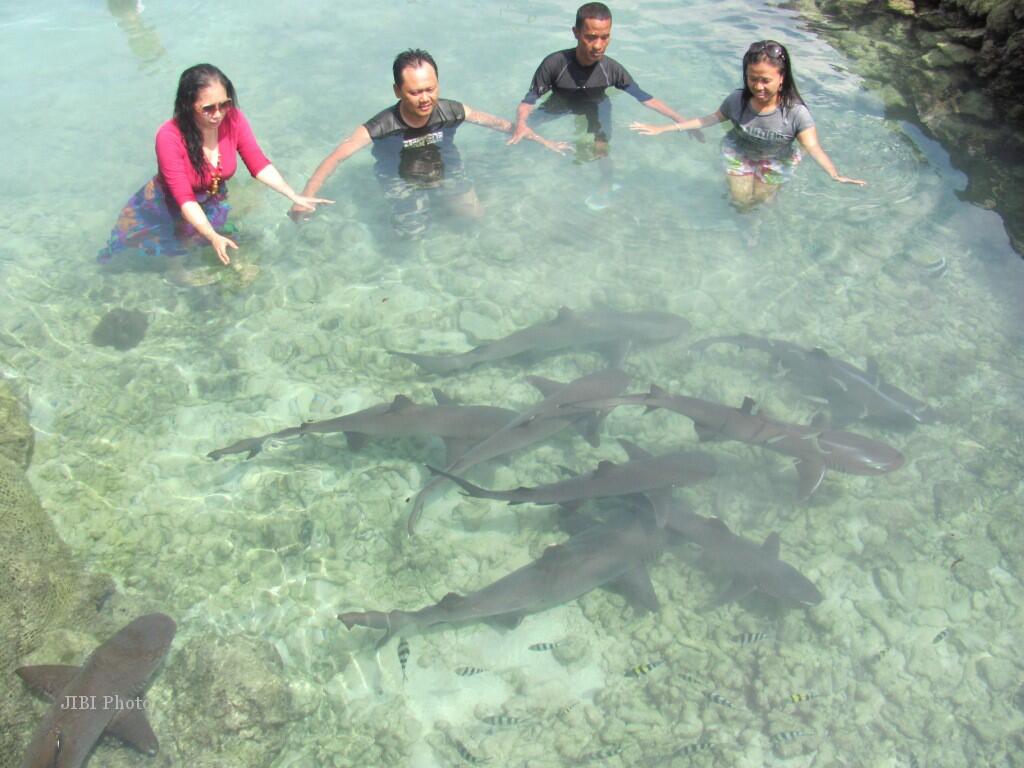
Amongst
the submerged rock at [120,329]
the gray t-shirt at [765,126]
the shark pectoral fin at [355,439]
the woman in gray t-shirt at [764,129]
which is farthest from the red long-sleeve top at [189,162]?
the gray t-shirt at [765,126]

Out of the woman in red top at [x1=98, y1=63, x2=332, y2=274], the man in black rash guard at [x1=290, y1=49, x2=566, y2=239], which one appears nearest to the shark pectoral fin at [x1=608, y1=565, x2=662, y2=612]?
the woman in red top at [x1=98, y1=63, x2=332, y2=274]

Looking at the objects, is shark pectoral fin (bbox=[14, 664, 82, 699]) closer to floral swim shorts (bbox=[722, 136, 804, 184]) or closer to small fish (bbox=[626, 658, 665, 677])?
small fish (bbox=[626, 658, 665, 677])

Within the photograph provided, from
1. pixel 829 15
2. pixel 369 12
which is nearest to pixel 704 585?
pixel 829 15

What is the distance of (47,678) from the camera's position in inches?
173

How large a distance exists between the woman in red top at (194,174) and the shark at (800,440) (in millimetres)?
4356

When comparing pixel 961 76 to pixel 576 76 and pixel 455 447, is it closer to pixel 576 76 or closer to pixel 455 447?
pixel 576 76

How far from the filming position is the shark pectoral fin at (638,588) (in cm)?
544

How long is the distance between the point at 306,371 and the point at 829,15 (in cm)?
1266

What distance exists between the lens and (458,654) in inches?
207

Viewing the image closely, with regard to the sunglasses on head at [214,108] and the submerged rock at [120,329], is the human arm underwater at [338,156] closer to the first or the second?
the sunglasses on head at [214,108]

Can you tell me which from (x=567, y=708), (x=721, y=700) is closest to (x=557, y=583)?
(x=567, y=708)

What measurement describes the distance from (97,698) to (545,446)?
4.05 metres

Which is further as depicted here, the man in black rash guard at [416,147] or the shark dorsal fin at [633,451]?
the man in black rash guard at [416,147]

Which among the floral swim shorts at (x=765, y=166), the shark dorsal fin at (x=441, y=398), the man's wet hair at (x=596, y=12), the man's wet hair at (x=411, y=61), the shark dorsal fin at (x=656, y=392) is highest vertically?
the man's wet hair at (x=596, y=12)
